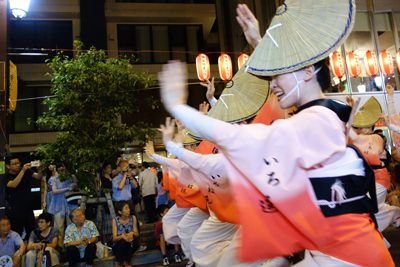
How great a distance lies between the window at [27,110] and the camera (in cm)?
1475

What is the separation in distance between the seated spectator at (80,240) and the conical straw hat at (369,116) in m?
4.91

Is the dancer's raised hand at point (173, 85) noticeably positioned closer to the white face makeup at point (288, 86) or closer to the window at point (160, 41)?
the white face makeup at point (288, 86)

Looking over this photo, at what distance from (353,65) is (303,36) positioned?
940 centimetres

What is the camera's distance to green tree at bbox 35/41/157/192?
7.08 metres

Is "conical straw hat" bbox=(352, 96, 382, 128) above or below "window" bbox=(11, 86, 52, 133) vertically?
below

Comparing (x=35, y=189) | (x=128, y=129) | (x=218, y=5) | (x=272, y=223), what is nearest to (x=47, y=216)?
(x=128, y=129)

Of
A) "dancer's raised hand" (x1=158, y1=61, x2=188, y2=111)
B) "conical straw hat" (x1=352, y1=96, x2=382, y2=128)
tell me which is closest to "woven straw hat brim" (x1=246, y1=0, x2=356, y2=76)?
"dancer's raised hand" (x1=158, y1=61, x2=188, y2=111)

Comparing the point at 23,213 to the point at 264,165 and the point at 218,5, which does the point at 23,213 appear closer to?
the point at 264,165

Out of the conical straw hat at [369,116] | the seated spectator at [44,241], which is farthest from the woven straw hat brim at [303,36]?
the seated spectator at [44,241]

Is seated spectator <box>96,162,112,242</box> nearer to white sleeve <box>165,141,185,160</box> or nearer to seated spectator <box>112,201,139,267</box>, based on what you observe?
seated spectator <box>112,201,139,267</box>

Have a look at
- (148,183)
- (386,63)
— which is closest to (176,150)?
(148,183)

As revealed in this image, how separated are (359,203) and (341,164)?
0.21m

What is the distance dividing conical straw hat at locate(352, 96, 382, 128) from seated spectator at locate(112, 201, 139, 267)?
4312 millimetres

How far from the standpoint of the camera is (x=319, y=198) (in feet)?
5.20
